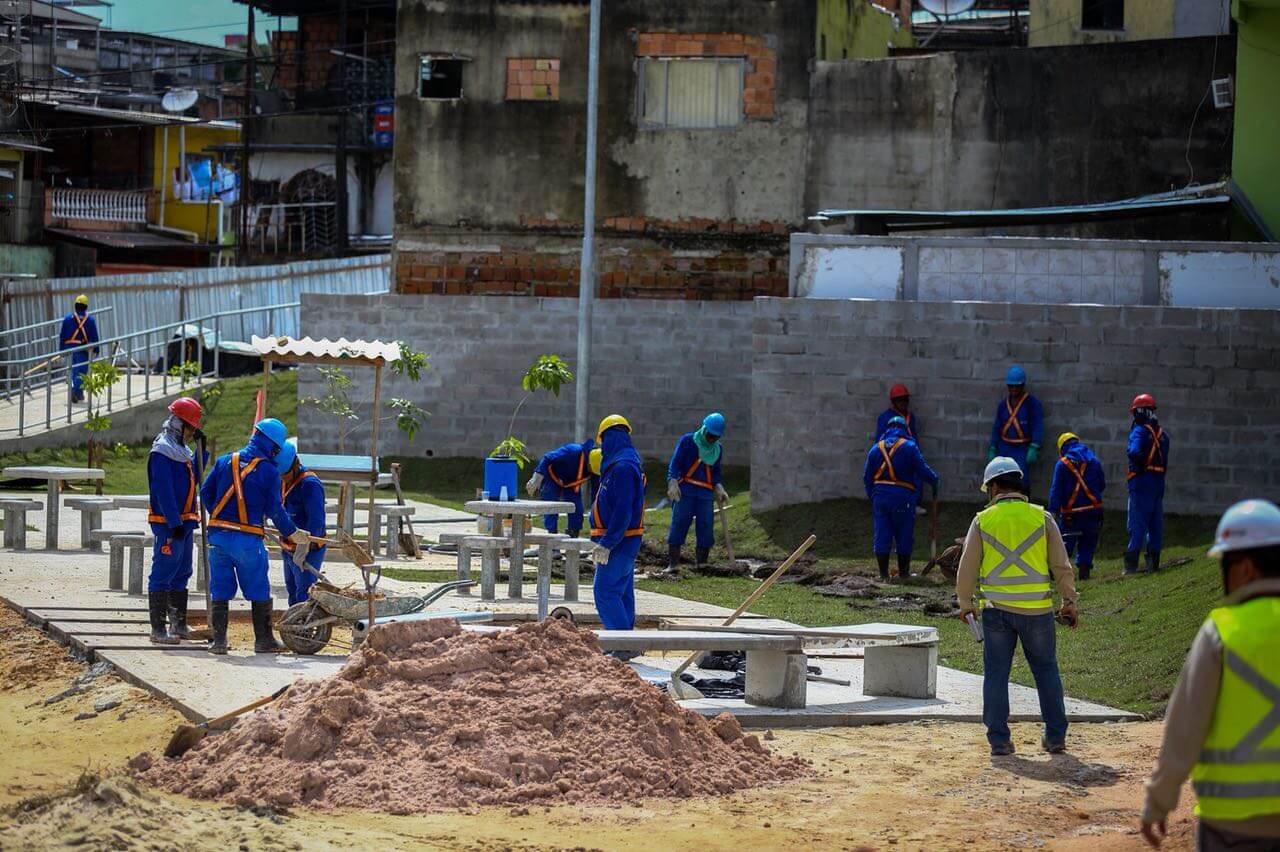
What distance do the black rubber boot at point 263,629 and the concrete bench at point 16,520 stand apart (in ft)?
21.1

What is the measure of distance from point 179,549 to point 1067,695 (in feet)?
21.6

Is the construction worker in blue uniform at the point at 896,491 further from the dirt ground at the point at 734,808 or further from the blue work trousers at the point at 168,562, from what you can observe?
the blue work trousers at the point at 168,562

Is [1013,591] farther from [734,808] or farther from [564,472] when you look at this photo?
[564,472]

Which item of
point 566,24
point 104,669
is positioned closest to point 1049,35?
point 566,24

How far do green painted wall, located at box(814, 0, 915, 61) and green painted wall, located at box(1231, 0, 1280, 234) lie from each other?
23.0ft

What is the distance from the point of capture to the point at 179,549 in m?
13.3

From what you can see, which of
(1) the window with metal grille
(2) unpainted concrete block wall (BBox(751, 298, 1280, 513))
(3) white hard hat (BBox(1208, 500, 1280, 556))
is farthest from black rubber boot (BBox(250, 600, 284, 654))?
(1) the window with metal grille

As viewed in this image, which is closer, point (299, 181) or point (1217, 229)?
point (1217, 229)

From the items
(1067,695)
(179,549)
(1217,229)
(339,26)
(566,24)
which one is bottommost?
(1067,695)

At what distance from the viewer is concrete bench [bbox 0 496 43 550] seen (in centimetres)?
1847

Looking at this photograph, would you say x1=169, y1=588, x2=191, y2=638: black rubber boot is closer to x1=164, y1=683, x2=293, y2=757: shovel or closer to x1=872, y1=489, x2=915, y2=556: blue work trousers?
x1=164, y1=683, x2=293, y2=757: shovel

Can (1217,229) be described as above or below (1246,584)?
Result: above

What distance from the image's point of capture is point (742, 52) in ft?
93.0

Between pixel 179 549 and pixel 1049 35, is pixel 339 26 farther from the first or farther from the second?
pixel 179 549
